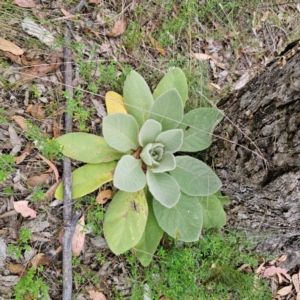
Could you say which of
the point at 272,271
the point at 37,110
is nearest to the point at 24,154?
the point at 37,110

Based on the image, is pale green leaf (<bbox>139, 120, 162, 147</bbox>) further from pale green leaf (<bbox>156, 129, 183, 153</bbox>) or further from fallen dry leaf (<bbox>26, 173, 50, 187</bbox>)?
fallen dry leaf (<bbox>26, 173, 50, 187</bbox>)

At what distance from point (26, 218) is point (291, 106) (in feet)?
5.11

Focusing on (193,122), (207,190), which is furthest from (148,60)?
(207,190)

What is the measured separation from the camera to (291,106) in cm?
Answer: 146

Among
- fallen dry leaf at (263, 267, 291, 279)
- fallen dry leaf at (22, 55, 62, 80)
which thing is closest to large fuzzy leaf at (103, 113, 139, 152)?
fallen dry leaf at (22, 55, 62, 80)

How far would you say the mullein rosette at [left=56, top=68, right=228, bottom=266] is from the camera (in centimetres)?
194

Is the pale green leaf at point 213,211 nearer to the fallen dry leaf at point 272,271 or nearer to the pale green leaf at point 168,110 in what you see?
the pale green leaf at point 168,110

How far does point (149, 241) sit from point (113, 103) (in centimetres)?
89

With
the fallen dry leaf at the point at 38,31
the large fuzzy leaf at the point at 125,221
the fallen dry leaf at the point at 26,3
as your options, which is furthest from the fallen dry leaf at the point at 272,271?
the fallen dry leaf at the point at 26,3

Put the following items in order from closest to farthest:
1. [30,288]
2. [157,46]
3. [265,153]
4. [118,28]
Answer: [265,153] < [30,288] < [118,28] < [157,46]

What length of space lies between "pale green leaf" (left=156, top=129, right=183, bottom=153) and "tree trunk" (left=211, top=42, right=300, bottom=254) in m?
0.27

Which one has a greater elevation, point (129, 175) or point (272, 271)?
point (129, 175)

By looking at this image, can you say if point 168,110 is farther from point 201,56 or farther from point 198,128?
point 201,56

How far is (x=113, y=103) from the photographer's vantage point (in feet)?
6.93
